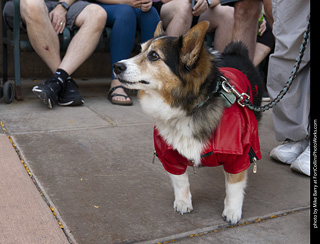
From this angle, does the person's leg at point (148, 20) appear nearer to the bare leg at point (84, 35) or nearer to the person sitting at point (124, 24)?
the person sitting at point (124, 24)

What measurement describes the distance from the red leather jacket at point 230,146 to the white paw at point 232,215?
22cm

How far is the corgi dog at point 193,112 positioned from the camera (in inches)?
73.5

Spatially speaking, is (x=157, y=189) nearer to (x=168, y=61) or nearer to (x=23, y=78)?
(x=168, y=61)

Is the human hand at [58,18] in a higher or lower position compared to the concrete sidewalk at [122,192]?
higher

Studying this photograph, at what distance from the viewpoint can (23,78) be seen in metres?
5.46

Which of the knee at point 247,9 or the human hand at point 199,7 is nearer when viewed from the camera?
the knee at point 247,9

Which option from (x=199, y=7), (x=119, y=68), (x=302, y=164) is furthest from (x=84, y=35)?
(x=302, y=164)

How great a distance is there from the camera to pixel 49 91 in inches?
148

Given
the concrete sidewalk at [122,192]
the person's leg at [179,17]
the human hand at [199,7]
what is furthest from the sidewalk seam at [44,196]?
the human hand at [199,7]

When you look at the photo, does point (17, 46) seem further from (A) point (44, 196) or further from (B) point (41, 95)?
(A) point (44, 196)

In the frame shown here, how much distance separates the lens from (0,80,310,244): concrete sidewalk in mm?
1810

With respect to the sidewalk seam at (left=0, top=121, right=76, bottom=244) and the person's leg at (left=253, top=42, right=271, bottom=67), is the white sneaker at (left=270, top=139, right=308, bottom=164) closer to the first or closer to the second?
the sidewalk seam at (left=0, top=121, right=76, bottom=244)

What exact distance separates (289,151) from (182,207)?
1.21m

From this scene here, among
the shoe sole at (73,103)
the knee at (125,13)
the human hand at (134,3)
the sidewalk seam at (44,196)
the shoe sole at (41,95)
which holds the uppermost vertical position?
the human hand at (134,3)
